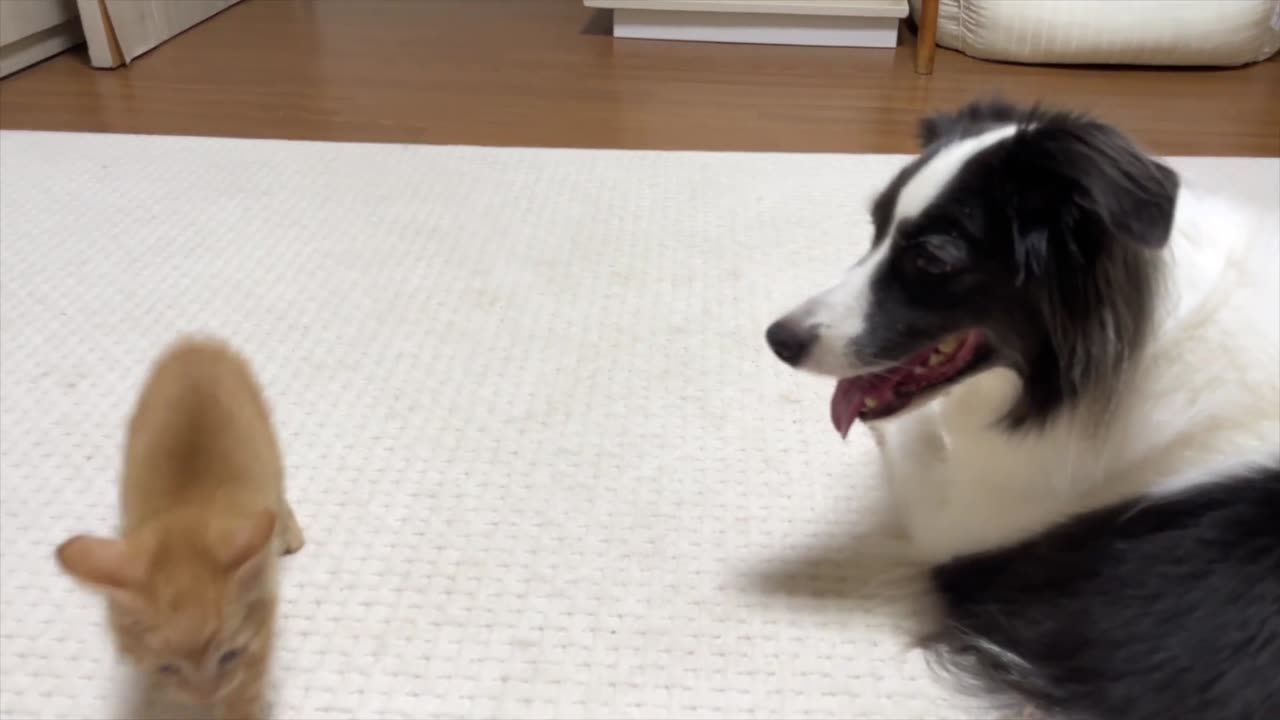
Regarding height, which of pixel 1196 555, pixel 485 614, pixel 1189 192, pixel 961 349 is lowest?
pixel 485 614

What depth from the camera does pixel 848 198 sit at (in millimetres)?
2154

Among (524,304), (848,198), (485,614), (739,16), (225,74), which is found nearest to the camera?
(485,614)

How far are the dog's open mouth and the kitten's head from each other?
0.60 m

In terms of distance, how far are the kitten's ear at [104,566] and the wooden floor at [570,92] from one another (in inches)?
72.3

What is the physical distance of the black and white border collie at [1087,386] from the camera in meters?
0.91

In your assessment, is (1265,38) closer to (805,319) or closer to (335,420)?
(805,319)

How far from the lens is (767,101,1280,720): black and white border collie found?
91 cm

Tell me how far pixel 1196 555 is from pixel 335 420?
3.53ft

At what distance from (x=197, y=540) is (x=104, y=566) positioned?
0.07 metres

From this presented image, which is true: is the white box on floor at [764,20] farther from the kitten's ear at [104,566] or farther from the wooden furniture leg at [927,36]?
the kitten's ear at [104,566]

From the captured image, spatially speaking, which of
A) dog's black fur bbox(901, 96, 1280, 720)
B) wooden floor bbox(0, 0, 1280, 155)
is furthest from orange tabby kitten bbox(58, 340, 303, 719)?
wooden floor bbox(0, 0, 1280, 155)

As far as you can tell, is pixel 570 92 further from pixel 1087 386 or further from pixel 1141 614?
pixel 1141 614

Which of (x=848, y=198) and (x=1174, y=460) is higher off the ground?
(x=1174, y=460)

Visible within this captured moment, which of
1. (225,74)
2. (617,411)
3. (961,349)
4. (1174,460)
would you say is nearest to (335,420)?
(617,411)
